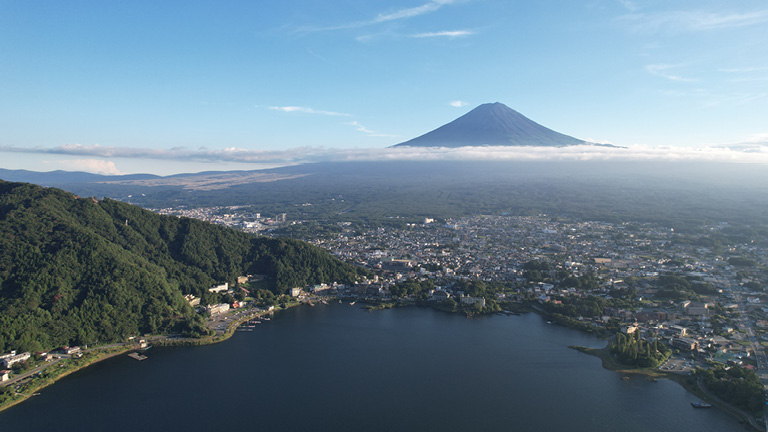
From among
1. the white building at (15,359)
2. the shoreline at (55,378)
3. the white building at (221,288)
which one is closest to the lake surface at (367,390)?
the shoreline at (55,378)

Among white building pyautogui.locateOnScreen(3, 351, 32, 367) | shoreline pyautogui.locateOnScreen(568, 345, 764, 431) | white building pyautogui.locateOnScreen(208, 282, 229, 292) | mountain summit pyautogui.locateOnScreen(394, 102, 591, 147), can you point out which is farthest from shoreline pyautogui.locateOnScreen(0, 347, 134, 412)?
mountain summit pyautogui.locateOnScreen(394, 102, 591, 147)

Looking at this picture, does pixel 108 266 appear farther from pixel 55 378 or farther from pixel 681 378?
pixel 681 378

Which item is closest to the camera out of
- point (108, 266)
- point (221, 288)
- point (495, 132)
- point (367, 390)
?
point (367, 390)

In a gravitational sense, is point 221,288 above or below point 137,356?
above

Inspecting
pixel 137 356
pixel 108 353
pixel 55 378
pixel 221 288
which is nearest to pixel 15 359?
pixel 55 378

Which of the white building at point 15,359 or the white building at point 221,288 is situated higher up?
the white building at point 15,359

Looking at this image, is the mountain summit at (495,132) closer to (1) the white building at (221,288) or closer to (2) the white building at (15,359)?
(1) the white building at (221,288)

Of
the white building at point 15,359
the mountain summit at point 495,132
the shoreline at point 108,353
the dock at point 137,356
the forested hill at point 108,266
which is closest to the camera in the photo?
the shoreline at point 108,353
